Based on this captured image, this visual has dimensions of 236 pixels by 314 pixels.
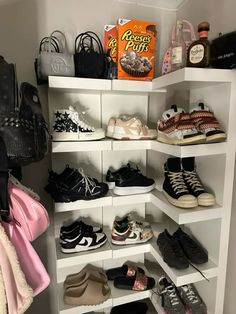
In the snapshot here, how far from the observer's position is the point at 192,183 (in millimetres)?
979

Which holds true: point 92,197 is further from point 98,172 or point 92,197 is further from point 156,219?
point 156,219

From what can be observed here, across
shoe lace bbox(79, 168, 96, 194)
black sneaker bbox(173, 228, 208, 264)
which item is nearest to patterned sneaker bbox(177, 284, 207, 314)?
black sneaker bbox(173, 228, 208, 264)

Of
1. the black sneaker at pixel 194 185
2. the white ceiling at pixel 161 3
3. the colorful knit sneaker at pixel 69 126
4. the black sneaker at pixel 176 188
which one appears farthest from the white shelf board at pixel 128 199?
the white ceiling at pixel 161 3

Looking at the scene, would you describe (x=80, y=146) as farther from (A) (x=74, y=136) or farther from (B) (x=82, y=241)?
(B) (x=82, y=241)

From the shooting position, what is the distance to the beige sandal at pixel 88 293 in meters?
1.06

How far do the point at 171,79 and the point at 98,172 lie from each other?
2.01 ft

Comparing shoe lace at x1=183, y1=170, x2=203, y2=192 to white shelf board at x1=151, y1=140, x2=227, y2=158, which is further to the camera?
shoe lace at x1=183, y1=170, x2=203, y2=192

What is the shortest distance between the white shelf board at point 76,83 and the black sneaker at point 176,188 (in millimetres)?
473

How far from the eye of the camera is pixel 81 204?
988mm

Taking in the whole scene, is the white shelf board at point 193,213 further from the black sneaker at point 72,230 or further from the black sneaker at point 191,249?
the black sneaker at point 72,230

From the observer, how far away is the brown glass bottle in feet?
2.59

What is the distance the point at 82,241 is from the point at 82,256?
0.07 metres

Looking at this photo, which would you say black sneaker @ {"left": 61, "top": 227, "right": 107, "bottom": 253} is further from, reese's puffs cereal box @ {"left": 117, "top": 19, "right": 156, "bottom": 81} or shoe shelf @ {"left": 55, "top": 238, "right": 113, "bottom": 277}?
reese's puffs cereal box @ {"left": 117, "top": 19, "right": 156, "bottom": 81}

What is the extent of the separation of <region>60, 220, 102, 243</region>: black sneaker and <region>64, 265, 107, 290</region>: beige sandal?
25 cm
